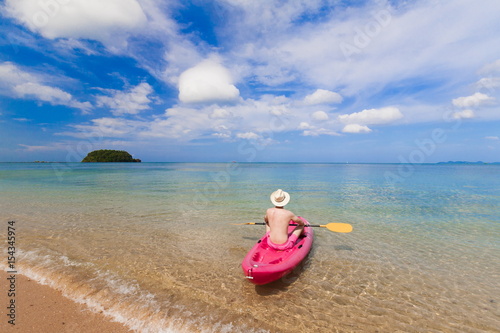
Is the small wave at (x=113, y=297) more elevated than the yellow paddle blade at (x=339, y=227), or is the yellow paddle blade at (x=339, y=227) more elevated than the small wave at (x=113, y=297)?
the yellow paddle blade at (x=339, y=227)

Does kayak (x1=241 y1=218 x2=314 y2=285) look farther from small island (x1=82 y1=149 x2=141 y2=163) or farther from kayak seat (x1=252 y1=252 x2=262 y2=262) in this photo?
small island (x1=82 y1=149 x2=141 y2=163)

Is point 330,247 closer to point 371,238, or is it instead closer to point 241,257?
point 371,238

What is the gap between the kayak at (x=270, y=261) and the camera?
5520mm

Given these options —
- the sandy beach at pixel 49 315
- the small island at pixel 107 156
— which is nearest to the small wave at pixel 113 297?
the sandy beach at pixel 49 315

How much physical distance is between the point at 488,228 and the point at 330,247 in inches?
Answer: 348

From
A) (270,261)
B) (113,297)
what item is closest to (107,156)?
(113,297)

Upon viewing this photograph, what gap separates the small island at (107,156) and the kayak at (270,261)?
622 feet

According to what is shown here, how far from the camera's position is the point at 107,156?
16875 cm

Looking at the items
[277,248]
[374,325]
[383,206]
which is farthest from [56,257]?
[383,206]

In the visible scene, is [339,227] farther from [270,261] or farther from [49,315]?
[49,315]

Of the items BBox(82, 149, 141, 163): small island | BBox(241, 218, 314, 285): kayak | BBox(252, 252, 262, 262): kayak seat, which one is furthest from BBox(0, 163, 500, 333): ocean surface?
BBox(82, 149, 141, 163): small island

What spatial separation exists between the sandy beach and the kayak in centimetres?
271

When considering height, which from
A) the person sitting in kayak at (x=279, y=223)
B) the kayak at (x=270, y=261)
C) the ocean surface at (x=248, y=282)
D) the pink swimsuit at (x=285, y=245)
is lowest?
the ocean surface at (x=248, y=282)

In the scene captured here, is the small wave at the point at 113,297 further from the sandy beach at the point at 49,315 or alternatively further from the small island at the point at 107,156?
the small island at the point at 107,156
